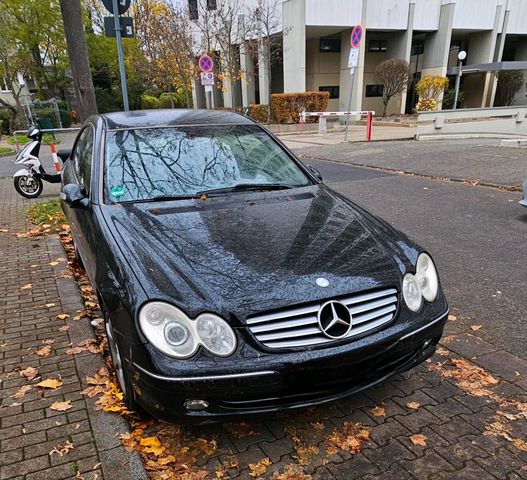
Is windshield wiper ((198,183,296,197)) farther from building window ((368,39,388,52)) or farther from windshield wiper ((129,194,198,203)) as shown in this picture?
building window ((368,39,388,52))

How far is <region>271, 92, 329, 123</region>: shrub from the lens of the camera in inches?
856

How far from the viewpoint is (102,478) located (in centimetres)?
218

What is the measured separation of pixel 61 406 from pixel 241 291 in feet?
4.79

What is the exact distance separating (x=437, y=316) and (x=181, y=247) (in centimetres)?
152

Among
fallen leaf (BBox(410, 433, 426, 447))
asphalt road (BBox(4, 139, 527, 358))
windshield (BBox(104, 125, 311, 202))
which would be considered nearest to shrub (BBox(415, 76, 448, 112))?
asphalt road (BBox(4, 139, 527, 358))

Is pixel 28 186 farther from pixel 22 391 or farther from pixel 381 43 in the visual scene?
pixel 381 43

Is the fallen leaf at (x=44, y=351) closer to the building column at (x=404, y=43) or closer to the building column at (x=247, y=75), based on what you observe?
the building column at (x=247, y=75)

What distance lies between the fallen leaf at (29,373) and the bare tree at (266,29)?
76.8 ft

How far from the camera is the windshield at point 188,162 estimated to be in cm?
330

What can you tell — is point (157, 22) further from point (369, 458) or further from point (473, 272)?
point (369, 458)

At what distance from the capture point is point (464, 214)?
6.70m

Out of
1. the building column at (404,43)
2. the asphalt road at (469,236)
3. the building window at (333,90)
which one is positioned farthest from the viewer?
the building window at (333,90)

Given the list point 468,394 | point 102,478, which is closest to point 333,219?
point 468,394

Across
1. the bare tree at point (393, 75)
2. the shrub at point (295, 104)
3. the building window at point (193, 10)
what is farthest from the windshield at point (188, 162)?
the building window at point (193, 10)
